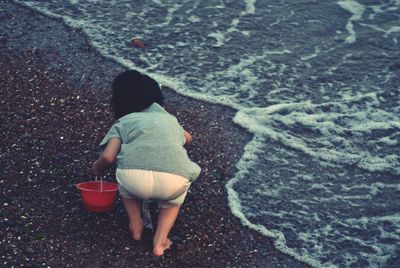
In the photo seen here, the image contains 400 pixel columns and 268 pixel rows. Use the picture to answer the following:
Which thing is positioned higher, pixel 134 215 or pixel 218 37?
pixel 134 215

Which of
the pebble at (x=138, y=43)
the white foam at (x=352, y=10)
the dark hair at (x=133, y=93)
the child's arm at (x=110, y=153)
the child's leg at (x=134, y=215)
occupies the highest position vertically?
the dark hair at (x=133, y=93)

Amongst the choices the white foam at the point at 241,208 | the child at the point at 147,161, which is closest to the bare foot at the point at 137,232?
→ the child at the point at 147,161

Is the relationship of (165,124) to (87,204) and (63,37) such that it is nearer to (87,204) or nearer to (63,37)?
(87,204)

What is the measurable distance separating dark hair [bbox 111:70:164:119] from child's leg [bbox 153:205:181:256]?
669 millimetres

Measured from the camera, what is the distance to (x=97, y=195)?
12.1 ft

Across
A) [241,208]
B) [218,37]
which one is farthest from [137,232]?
[218,37]

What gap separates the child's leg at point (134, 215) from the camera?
11.8 ft

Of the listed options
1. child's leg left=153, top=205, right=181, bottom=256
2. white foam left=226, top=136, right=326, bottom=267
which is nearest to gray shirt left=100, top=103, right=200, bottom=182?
child's leg left=153, top=205, right=181, bottom=256

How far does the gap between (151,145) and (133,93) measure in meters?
0.41

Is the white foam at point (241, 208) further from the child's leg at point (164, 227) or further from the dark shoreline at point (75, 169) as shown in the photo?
the child's leg at point (164, 227)

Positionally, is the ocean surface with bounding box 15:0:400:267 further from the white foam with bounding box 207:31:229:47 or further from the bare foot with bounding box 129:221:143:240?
the bare foot with bounding box 129:221:143:240

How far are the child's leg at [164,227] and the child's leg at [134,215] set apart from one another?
13cm

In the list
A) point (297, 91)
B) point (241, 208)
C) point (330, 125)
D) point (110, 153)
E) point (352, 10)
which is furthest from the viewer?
point (352, 10)

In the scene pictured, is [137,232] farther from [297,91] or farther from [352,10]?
[352,10]
